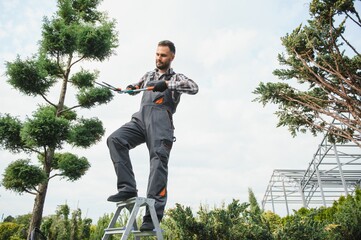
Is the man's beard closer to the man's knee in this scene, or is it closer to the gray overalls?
the gray overalls

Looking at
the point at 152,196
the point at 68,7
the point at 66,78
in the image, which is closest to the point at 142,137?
the point at 152,196

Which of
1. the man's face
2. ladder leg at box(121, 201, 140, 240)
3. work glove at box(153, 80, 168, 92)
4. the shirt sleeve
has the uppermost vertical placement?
the man's face

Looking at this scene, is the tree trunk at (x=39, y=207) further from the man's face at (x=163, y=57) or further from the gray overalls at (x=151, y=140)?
the man's face at (x=163, y=57)

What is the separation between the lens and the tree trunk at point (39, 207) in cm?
677

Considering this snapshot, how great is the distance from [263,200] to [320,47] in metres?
16.2

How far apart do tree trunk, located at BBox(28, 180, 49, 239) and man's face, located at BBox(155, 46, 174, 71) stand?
Answer: 6.02 meters

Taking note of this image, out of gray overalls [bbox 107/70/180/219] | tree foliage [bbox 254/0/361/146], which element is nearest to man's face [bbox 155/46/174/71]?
gray overalls [bbox 107/70/180/219]

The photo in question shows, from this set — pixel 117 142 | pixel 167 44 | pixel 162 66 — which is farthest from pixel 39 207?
pixel 167 44

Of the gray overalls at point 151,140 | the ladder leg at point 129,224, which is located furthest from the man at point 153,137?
the ladder leg at point 129,224

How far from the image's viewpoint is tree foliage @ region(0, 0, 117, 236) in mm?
7012

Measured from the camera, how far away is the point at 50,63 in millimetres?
8547

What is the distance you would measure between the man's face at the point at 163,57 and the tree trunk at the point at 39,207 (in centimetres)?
602

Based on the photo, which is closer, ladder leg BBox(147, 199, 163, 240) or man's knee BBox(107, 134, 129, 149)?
ladder leg BBox(147, 199, 163, 240)

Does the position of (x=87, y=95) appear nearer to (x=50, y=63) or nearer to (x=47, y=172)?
(x=50, y=63)
